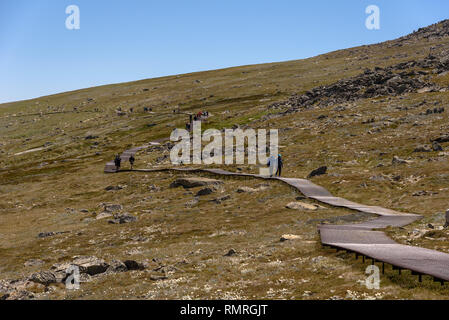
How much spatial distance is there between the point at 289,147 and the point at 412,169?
23672mm

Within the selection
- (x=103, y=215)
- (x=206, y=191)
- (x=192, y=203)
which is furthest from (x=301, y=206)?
(x=103, y=215)

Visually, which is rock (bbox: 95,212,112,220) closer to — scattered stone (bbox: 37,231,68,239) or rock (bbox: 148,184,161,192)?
scattered stone (bbox: 37,231,68,239)

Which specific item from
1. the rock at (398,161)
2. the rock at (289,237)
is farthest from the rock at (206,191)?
the rock at (398,161)

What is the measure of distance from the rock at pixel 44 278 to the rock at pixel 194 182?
2475cm

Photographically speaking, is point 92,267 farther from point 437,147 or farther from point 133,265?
point 437,147

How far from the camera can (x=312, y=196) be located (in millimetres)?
31750

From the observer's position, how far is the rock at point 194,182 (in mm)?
43112

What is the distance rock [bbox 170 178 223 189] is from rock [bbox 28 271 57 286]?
24.7 m

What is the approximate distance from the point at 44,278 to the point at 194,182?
2596 cm

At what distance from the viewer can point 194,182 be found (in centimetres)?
4372

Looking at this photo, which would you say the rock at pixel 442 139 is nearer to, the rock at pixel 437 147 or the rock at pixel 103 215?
the rock at pixel 437 147

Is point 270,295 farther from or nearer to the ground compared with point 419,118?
nearer to the ground

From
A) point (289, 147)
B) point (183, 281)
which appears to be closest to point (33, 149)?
point (289, 147)
